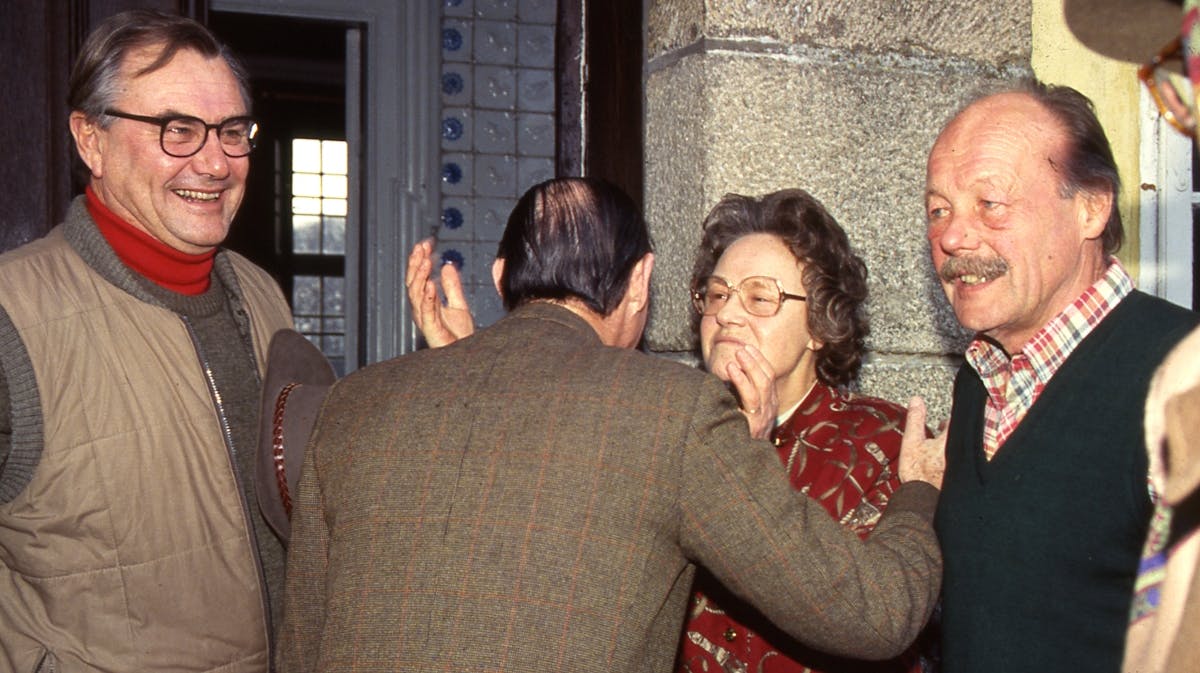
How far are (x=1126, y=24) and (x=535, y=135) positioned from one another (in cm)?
610

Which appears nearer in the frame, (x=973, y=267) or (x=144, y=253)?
(x=973, y=267)

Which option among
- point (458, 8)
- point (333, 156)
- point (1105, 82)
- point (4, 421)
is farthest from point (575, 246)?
point (333, 156)


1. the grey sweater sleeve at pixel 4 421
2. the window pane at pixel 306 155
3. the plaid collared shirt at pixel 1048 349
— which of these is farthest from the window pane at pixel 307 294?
the plaid collared shirt at pixel 1048 349

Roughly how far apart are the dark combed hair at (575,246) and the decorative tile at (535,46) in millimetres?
4837

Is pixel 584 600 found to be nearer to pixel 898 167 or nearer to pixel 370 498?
pixel 370 498

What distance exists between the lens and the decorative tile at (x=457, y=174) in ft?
21.6

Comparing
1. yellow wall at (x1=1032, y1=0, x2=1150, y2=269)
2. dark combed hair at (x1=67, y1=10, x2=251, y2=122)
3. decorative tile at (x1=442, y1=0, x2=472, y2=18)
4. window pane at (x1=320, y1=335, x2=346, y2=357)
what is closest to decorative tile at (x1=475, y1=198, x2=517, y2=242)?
decorative tile at (x1=442, y1=0, x2=472, y2=18)

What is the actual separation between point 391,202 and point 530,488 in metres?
4.70

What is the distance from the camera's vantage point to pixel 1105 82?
3240mm

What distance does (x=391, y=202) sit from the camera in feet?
20.7

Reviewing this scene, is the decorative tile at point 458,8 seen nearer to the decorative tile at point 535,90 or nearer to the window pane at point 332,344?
the decorative tile at point 535,90

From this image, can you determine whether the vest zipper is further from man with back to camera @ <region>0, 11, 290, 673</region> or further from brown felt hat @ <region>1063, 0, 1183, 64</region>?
brown felt hat @ <region>1063, 0, 1183, 64</region>

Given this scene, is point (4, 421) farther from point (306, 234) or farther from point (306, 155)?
point (306, 155)

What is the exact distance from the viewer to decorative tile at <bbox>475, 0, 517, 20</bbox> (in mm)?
6648
